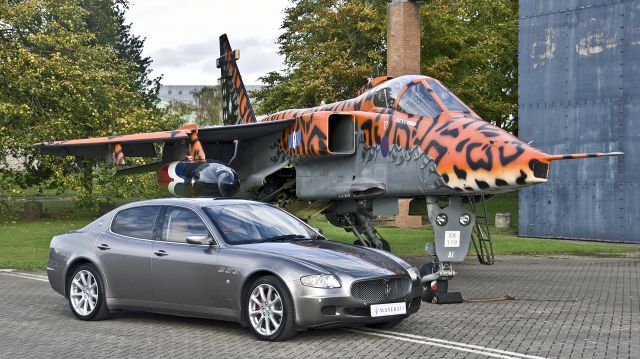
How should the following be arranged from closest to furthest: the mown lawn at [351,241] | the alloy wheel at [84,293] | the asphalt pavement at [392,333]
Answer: the asphalt pavement at [392,333] < the alloy wheel at [84,293] < the mown lawn at [351,241]

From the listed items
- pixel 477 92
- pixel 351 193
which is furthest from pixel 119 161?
pixel 477 92

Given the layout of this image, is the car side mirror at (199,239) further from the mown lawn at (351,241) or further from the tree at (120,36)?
the tree at (120,36)

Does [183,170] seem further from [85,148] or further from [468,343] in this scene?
[468,343]

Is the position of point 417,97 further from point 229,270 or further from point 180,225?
point 229,270

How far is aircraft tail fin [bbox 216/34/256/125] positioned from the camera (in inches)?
916

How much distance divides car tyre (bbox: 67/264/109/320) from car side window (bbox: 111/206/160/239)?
1.97ft

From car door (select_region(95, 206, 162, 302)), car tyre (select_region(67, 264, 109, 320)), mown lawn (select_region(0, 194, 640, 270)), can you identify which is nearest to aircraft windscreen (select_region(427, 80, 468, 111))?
car door (select_region(95, 206, 162, 302))

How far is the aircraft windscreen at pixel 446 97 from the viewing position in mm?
14125

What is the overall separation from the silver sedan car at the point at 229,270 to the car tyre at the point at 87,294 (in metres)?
0.01

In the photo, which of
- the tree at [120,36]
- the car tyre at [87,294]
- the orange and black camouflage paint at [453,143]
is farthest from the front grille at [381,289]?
the tree at [120,36]

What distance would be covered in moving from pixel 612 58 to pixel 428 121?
50.7 ft

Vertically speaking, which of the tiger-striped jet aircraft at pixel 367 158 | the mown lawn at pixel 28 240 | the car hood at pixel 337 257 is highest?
the tiger-striped jet aircraft at pixel 367 158

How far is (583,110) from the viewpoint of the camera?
2806 cm

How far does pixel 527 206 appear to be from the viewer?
97.1ft
